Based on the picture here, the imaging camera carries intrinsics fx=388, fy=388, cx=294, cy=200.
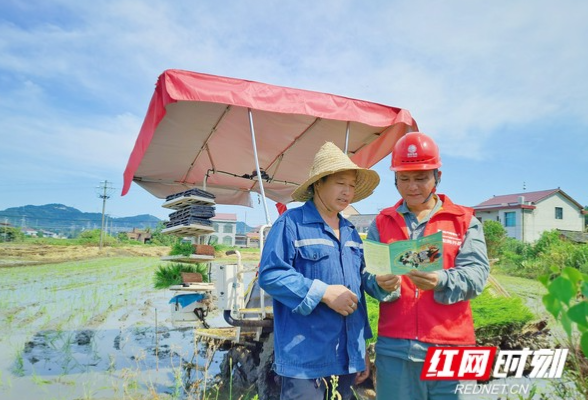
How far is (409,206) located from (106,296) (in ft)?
35.1

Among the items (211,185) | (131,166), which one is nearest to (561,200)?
(211,185)

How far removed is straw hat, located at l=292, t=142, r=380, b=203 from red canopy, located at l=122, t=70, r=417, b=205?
64.9 inches

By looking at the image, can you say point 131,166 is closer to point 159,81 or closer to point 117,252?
point 159,81

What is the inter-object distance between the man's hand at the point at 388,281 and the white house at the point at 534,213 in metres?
32.5

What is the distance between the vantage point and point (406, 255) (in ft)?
5.47

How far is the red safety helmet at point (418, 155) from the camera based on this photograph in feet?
6.53

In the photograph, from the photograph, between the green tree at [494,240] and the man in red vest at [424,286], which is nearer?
the man in red vest at [424,286]

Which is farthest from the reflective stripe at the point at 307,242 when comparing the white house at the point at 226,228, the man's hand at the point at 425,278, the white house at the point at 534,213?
the white house at the point at 226,228

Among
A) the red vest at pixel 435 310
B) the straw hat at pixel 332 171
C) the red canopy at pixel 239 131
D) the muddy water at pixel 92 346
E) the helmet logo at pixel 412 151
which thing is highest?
the red canopy at pixel 239 131

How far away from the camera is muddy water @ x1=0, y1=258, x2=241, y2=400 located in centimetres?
395

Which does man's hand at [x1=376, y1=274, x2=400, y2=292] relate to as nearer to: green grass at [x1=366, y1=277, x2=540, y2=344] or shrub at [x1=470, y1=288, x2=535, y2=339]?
green grass at [x1=366, y1=277, x2=540, y2=344]

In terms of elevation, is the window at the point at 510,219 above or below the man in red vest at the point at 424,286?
above

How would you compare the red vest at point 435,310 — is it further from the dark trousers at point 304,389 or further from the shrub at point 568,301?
A: the shrub at point 568,301

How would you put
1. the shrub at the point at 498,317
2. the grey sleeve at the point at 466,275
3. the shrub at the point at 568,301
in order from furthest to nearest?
the shrub at the point at 498,317 < the grey sleeve at the point at 466,275 < the shrub at the point at 568,301
